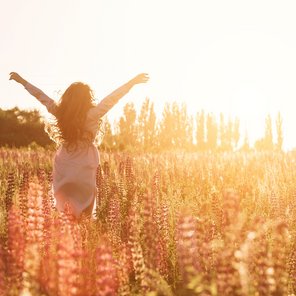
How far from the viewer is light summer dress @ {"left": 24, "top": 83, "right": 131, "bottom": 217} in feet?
22.1

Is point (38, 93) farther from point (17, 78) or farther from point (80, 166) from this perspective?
point (80, 166)

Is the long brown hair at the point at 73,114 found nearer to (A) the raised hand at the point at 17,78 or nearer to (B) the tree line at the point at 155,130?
(A) the raised hand at the point at 17,78

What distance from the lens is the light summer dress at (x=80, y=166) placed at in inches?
265

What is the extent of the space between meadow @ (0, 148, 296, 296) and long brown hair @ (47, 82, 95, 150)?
733 mm

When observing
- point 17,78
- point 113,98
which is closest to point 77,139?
point 113,98

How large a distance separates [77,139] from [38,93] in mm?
882

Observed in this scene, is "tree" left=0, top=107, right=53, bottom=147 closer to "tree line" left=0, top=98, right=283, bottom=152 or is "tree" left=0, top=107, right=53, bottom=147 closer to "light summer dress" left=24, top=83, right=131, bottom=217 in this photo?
"tree line" left=0, top=98, right=283, bottom=152

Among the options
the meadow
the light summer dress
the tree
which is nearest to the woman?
the light summer dress

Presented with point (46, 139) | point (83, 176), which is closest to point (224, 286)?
point (83, 176)

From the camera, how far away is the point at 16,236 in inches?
116

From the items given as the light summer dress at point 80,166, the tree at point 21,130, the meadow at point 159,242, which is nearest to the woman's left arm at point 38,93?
the light summer dress at point 80,166

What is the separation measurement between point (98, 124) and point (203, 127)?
2619 inches

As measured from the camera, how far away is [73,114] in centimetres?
659

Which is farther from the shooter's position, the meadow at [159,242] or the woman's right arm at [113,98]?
the woman's right arm at [113,98]
